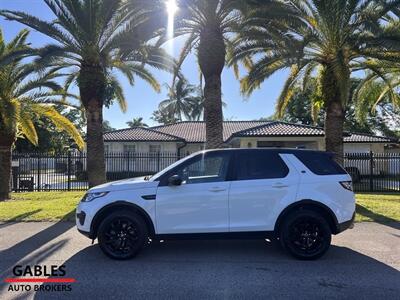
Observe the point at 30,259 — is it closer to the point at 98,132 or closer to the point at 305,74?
the point at 98,132

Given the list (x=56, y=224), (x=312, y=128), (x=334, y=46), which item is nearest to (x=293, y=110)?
(x=312, y=128)

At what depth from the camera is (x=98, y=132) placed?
13141mm

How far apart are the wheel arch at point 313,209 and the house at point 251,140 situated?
58.4 feet

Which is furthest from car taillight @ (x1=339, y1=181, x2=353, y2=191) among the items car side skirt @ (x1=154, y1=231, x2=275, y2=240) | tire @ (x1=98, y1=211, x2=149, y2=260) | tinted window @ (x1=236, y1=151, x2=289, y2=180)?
tire @ (x1=98, y1=211, x2=149, y2=260)

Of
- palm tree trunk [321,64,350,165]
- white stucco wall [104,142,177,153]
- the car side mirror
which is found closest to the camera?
the car side mirror

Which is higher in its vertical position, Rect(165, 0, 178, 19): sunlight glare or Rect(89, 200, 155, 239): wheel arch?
Rect(165, 0, 178, 19): sunlight glare

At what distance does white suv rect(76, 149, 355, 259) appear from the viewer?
235 inches

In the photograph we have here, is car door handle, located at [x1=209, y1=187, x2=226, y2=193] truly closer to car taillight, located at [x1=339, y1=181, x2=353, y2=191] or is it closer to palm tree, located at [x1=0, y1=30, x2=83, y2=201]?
car taillight, located at [x1=339, y1=181, x2=353, y2=191]

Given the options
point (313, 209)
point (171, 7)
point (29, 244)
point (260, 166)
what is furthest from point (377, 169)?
point (29, 244)

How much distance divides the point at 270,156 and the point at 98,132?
331 inches

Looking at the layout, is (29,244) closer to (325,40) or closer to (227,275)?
(227,275)

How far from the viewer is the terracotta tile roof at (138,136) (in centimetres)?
2745

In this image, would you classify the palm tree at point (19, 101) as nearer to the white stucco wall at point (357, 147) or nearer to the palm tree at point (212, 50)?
the palm tree at point (212, 50)

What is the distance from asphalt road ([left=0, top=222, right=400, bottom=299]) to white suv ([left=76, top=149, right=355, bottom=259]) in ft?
1.26
